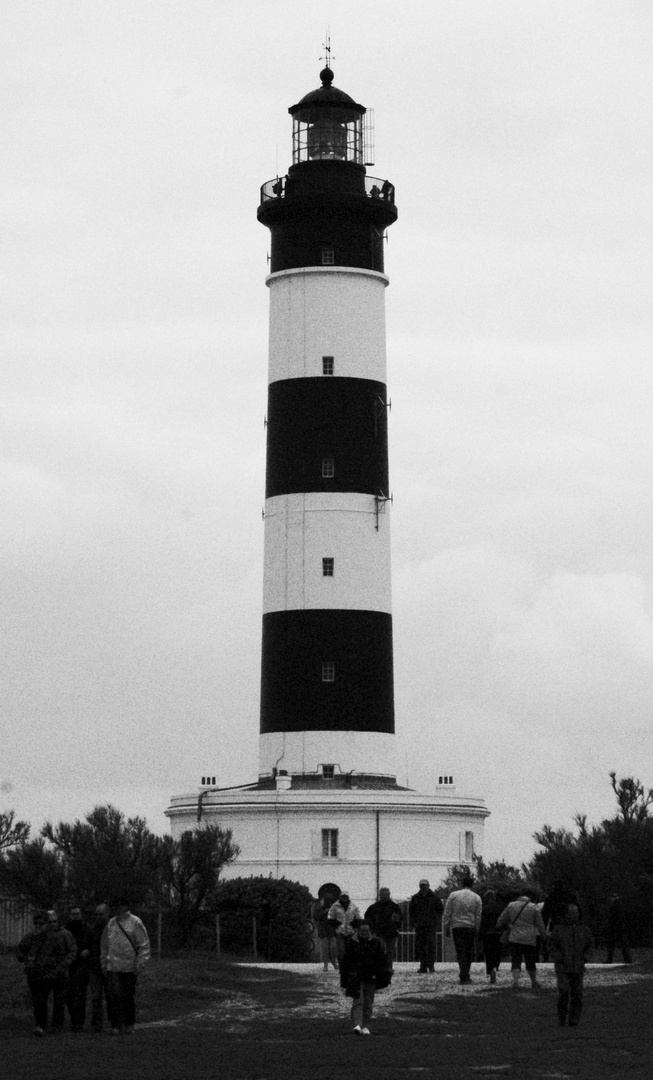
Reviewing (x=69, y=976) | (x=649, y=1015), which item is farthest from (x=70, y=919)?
(x=649, y=1015)

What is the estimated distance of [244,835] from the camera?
142 feet

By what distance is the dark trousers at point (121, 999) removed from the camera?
20.0m

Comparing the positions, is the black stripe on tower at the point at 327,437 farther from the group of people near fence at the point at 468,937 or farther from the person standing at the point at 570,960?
the person standing at the point at 570,960

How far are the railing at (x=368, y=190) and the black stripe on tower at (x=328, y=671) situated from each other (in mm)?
9284

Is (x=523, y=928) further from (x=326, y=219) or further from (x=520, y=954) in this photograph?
(x=326, y=219)

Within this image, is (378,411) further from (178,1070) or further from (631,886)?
(178,1070)

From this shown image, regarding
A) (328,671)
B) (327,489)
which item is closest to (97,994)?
(328,671)

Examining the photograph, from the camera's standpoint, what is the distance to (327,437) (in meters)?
43.3

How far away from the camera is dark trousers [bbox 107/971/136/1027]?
20.0 m

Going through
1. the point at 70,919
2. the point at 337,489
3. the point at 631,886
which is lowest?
the point at 70,919

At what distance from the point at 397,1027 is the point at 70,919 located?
352cm

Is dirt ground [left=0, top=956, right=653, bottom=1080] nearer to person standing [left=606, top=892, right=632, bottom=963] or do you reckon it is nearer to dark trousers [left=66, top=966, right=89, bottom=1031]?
dark trousers [left=66, top=966, right=89, bottom=1031]

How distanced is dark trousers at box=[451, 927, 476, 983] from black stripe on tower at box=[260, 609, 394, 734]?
53.7 ft

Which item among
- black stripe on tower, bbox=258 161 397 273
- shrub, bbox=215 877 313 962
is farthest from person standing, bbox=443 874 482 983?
black stripe on tower, bbox=258 161 397 273
